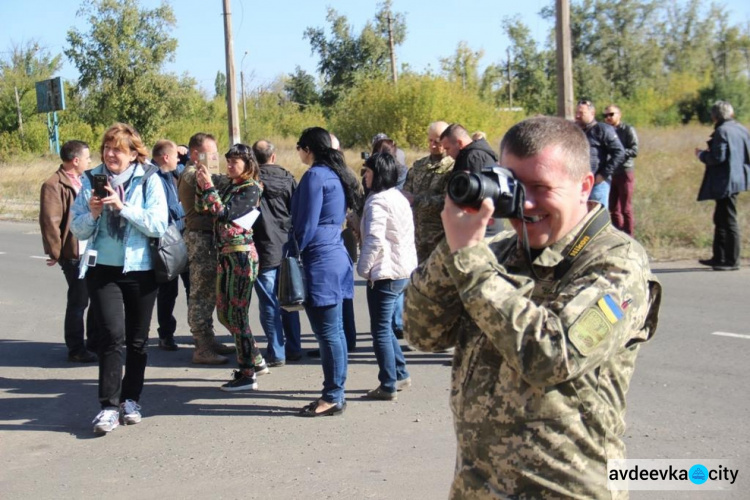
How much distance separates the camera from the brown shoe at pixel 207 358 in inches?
265

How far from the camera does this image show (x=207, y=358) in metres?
6.73

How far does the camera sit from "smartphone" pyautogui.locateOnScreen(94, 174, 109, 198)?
16.0 ft

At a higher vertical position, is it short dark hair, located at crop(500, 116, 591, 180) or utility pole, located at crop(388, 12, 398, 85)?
utility pole, located at crop(388, 12, 398, 85)

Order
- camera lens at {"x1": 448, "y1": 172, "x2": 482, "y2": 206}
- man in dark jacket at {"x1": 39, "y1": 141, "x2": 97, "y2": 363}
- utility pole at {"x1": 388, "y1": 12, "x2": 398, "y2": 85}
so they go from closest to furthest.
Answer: camera lens at {"x1": 448, "y1": 172, "x2": 482, "y2": 206} → man in dark jacket at {"x1": 39, "y1": 141, "x2": 97, "y2": 363} → utility pole at {"x1": 388, "y1": 12, "x2": 398, "y2": 85}

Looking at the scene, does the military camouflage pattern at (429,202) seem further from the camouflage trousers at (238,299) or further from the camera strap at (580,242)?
the camera strap at (580,242)

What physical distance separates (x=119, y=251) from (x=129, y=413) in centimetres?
108

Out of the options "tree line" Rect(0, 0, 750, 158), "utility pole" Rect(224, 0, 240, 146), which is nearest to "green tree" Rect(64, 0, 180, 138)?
"tree line" Rect(0, 0, 750, 158)

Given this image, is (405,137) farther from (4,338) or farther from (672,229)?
(4,338)

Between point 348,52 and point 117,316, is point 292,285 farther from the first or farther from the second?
point 348,52

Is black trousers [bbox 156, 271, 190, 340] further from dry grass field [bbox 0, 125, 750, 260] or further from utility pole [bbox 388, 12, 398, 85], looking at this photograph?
utility pole [bbox 388, 12, 398, 85]

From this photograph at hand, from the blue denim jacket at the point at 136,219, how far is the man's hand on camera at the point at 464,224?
11.5ft

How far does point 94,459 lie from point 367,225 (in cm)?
226

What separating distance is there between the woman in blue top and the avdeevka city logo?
2.18 m

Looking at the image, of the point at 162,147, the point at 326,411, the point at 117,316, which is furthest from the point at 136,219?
the point at 162,147
